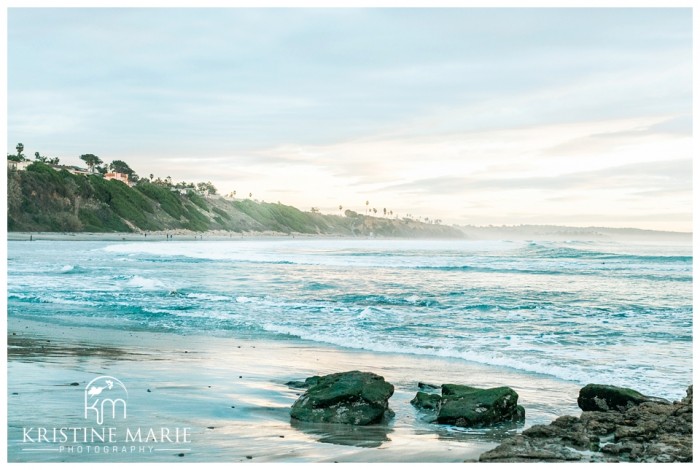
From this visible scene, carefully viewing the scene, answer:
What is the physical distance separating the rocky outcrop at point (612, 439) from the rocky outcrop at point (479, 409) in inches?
31.0

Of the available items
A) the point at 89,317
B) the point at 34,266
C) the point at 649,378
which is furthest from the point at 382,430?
the point at 34,266

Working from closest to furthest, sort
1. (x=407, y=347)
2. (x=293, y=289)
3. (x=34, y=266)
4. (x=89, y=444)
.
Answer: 1. (x=89, y=444)
2. (x=407, y=347)
3. (x=293, y=289)
4. (x=34, y=266)

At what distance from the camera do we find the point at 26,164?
119000mm

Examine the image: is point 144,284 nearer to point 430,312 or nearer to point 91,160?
point 430,312

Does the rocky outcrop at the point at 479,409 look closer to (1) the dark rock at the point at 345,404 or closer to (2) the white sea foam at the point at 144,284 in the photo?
(1) the dark rock at the point at 345,404

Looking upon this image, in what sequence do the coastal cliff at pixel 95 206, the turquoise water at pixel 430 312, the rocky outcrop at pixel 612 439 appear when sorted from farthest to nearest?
the coastal cliff at pixel 95 206, the turquoise water at pixel 430 312, the rocky outcrop at pixel 612 439

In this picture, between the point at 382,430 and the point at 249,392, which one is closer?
the point at 382,430

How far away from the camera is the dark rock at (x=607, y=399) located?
8008mm

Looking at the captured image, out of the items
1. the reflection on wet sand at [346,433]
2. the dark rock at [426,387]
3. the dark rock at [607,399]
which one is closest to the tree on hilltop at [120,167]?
the dark rock at [426,387]

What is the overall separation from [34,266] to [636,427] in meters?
34.6

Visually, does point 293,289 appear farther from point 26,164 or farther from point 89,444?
point 26,164

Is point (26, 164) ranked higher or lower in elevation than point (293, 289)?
higher

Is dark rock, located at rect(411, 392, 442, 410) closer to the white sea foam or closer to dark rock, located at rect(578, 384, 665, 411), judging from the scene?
dark rock, located at rect(578, 384, 665, 411)

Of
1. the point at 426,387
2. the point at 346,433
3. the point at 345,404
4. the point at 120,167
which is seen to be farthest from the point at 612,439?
the point at 120,167
